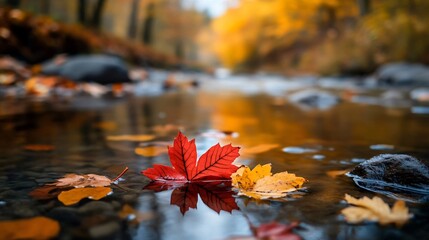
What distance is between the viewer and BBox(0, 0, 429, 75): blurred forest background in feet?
31.1

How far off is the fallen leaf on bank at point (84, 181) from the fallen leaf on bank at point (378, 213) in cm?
65

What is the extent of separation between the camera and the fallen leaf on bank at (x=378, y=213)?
855mm

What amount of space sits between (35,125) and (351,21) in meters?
17.8

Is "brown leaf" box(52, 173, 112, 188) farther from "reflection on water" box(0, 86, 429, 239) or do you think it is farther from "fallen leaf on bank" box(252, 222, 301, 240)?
"fallen leaf on bank" box(252, 222, 301, 240)

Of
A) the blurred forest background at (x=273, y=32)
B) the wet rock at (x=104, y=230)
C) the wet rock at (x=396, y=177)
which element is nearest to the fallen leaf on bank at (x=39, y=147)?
the wet rock at (x=104, y=230)

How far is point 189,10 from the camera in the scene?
31.6 metres

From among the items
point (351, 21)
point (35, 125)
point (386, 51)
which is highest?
point (351, 21)

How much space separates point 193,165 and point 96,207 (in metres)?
0.30

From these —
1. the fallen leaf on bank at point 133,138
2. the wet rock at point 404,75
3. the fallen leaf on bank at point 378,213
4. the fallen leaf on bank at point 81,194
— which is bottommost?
the fallen leaf on bank at point 378,213

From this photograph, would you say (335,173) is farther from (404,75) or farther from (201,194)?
(404,75)

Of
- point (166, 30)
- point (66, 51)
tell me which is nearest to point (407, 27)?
point (66, 51)

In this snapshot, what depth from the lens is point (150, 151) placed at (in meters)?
1.70

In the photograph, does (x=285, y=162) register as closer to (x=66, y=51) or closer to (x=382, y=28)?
(x=66, y=51)

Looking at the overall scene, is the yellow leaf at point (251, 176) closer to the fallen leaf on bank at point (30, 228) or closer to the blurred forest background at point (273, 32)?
Answer: the fallen leaf on bank at point (30, 228)
